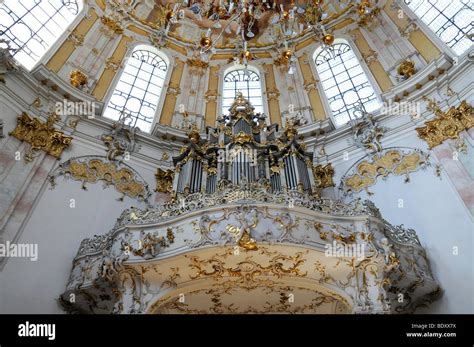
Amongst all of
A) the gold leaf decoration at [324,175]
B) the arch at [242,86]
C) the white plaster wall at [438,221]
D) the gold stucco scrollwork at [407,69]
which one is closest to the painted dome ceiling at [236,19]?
the arch at [242,86]

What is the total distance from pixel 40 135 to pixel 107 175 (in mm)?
2307

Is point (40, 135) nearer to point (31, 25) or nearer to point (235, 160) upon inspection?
point (31, 25)

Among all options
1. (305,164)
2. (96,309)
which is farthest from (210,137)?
(96,309)

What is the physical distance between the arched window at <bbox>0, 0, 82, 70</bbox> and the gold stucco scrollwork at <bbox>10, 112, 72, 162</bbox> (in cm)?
245

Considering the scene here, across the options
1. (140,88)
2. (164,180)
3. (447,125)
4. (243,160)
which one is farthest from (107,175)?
(447,125)

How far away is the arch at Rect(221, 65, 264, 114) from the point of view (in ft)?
58.2

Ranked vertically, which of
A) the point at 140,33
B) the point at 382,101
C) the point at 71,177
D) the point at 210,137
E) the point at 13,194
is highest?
the point at 140,33

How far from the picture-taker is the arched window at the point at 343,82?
15.8m

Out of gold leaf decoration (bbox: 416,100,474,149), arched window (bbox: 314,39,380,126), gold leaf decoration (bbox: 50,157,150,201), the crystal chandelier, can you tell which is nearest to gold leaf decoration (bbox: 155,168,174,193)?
gold leaf decoration (bbox: 50,157,150,201)

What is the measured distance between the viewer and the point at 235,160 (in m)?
12.5

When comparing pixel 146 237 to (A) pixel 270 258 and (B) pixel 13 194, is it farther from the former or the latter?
(B) pixel 13 194

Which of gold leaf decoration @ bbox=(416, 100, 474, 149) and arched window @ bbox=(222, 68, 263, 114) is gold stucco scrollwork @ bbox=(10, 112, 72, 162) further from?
gold leaf decoration @ bbox=(416, 100, 474, 149)
